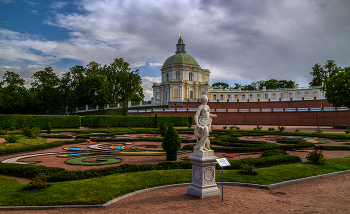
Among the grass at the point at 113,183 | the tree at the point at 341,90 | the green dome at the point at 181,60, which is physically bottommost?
the grass at the point at 113,183

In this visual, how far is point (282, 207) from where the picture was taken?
647 cm

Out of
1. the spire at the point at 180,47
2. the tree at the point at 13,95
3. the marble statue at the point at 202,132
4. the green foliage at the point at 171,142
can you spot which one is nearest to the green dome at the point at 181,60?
the spire at the point at 180,47

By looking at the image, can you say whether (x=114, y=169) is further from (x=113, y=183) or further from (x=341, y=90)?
(x=341, y=90)

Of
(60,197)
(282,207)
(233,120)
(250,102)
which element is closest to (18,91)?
(233,120)

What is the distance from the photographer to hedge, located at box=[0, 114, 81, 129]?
111 ft

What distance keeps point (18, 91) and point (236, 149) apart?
62.1 meters

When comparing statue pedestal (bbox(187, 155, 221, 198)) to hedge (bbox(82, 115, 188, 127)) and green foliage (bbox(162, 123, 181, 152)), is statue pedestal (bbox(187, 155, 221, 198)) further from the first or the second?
hedge (bbox(82, 115, 188, 127))

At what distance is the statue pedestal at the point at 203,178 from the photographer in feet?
23.4

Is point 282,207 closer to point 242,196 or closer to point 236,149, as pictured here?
point 242,196

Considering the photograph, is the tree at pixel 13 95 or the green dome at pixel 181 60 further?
the green dome at pixel 181 60

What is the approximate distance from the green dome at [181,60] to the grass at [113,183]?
2616 inches

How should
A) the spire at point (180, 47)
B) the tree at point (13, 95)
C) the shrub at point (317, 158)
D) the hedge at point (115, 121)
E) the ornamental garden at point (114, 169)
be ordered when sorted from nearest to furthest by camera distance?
the ornamental garden at point (114, 169) < the shrub at point (317, 158) < the hedge at point (115, 121) < the tree at point (13, 95) < the spire at point (180, 47)

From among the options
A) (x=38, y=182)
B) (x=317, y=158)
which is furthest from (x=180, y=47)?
(x=38, y=182)

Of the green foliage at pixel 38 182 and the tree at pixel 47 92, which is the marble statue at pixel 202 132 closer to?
the green foliage at pixel 38 182
